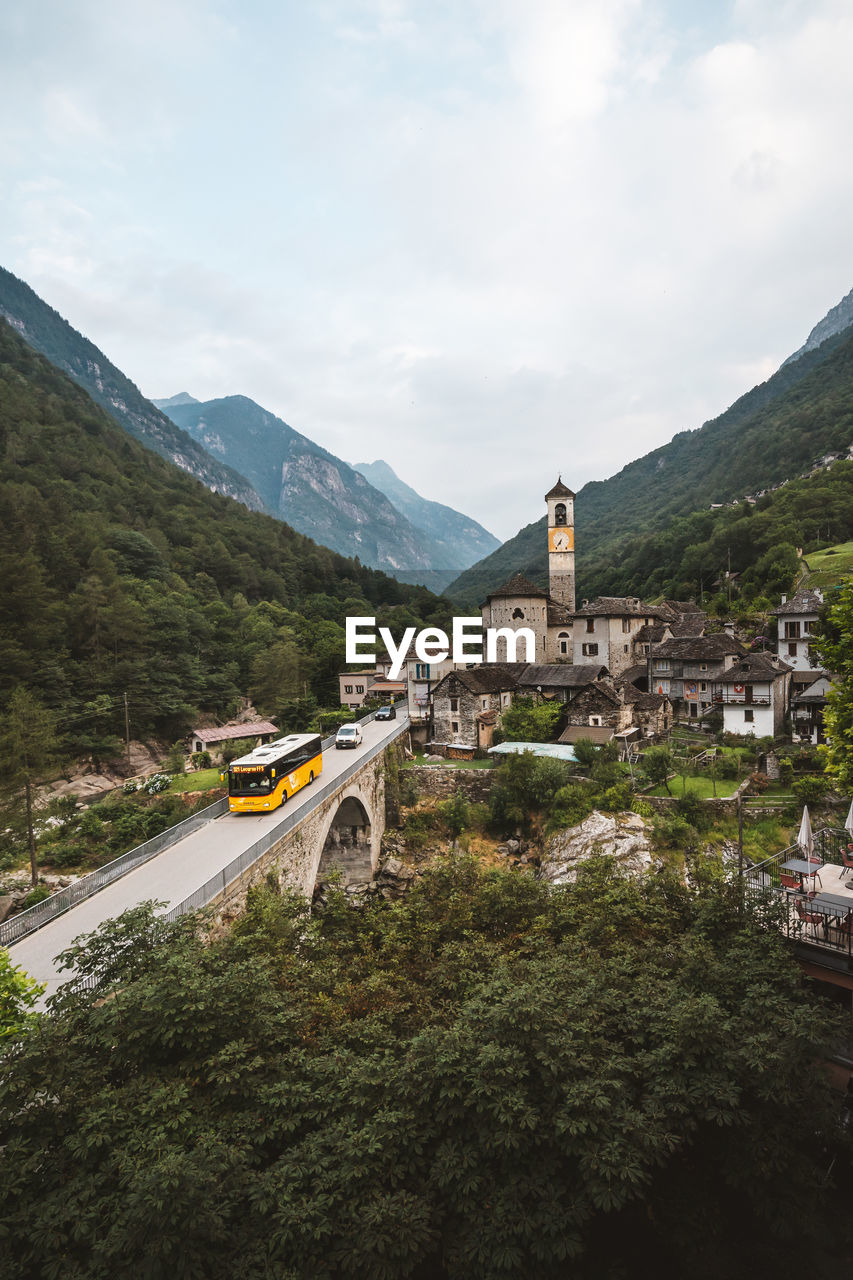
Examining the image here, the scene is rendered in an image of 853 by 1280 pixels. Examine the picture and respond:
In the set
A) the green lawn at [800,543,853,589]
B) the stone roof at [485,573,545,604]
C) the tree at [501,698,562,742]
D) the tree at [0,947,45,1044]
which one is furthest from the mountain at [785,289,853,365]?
the tree at [0,947,45,1044]

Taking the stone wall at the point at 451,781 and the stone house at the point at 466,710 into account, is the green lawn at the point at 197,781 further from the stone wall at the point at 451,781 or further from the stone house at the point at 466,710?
the stone house at the point at 466,710

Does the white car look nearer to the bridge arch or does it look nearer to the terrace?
the bridge arch

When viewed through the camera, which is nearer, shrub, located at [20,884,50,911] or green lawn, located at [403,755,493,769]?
shrub, located at [20,884,50,911]

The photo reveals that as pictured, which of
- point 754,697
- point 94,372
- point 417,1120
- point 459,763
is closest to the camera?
point 417,1120

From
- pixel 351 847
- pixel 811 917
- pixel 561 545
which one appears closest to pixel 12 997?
pixel 811 917

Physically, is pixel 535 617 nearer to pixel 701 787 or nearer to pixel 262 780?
pixel 701 787

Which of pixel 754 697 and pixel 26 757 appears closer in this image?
pixel 26 757

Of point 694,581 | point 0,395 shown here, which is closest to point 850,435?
point 694,581

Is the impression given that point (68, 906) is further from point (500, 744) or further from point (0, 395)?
point (0, 395)
